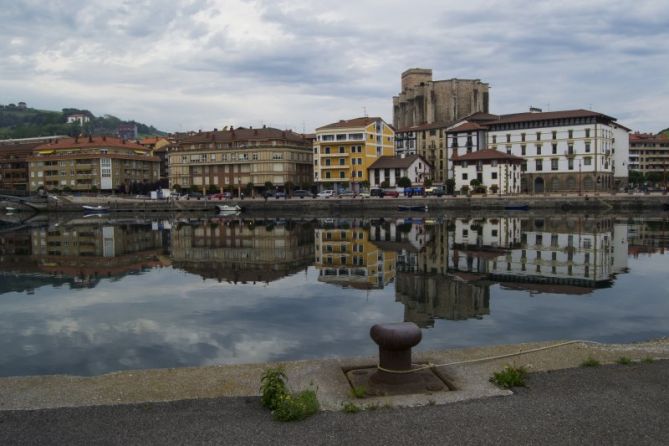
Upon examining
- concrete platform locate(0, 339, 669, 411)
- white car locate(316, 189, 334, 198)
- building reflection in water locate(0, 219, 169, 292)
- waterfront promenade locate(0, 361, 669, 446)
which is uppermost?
white car locate(316, 189, 334, 198)

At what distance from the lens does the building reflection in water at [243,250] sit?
31533mm

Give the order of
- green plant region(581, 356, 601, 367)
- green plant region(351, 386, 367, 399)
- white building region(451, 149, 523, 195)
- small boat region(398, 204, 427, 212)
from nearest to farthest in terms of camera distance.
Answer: green plant region(351, 386, 367, 399) → green plant region(581, 356, 601, 367) → small boat region(398, 204, 427, 212) → white building region(451, 149, 523, 195)

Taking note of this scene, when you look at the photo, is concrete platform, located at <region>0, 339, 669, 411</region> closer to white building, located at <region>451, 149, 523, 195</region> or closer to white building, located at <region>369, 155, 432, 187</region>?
white building, located at <region>451, 149, 523, 195</region>

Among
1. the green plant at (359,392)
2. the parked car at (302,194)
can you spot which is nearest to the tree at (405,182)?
the parked car at (302,194)

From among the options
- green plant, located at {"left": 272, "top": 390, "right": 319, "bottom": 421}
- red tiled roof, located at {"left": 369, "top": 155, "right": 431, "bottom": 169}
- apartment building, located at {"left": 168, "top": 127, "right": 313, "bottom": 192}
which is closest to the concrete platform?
green plant, located at {"left": 272, "top": 390, "right": 319, "bottom": 421}

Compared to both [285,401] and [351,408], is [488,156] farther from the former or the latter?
[285,401]

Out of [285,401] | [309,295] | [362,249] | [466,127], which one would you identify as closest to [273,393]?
[285,401]

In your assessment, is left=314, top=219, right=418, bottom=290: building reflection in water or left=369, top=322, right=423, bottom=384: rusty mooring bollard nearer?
left=369, top=322, right=423, bottom=384: rusty mooring bollard

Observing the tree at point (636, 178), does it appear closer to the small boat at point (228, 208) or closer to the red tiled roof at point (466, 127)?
the red tiled roof at point (466, 127)

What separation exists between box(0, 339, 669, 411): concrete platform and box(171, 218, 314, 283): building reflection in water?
58.4 ft

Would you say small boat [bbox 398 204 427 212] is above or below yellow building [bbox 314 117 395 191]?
below

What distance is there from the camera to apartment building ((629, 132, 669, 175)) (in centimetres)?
15225

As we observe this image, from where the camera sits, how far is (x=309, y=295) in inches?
929

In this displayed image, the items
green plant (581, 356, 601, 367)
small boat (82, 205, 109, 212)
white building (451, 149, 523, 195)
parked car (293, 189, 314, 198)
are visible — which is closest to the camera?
green plant (581, 356, 601, 367)
